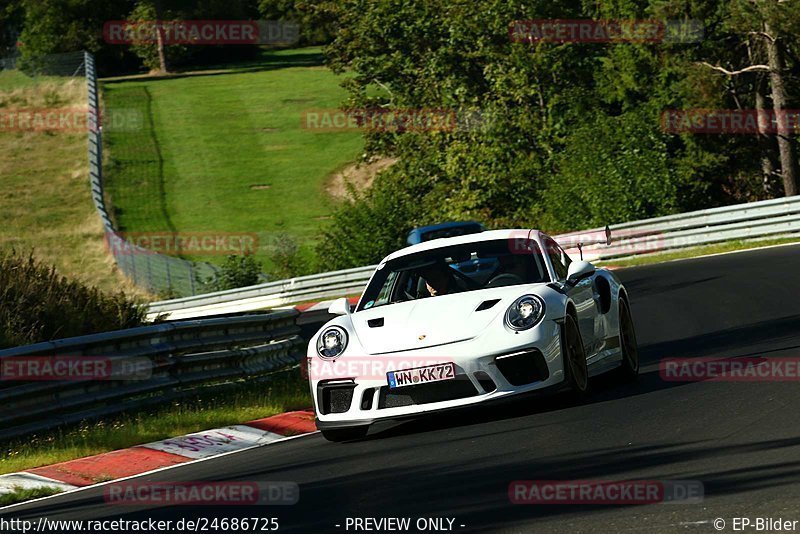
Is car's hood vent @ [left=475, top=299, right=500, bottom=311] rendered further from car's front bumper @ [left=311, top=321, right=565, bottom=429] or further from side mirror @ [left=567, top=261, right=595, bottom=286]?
side mirror @ [left=567, top=261, right=595, bottom=286]

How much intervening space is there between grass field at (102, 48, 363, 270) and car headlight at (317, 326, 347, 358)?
118 feet

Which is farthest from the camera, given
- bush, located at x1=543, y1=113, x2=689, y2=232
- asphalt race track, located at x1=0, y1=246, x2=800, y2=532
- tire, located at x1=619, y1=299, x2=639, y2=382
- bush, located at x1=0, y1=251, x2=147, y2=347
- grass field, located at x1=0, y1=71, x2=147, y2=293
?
grass field, located at x1=0, y1=71, x2=147, y2=293

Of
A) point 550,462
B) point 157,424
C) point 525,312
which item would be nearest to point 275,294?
point 157,424

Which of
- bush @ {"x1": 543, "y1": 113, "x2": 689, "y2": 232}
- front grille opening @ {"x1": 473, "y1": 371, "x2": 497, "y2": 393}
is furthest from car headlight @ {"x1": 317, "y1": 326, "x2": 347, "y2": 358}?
bush @ {"x1": 543, "y1": 113, "x2": 689, "y2": 232}

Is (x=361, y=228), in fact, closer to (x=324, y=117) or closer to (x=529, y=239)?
(x=529, y=239)

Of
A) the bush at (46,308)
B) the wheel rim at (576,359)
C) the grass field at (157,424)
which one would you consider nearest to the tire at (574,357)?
the wheel rim at (576,359)

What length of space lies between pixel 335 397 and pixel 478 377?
1.09 meters

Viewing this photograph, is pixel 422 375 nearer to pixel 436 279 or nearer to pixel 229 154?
pixel 436 279

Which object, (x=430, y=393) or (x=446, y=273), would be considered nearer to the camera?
(x=430, y=393)

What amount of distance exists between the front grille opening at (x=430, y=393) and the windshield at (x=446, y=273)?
1.13 m

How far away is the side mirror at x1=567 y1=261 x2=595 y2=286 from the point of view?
9.77 metres

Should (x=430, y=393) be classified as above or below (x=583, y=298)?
below

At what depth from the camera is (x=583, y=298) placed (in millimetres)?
10031

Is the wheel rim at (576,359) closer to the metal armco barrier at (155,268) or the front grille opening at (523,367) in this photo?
the front grille opening at (523,367)
